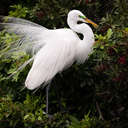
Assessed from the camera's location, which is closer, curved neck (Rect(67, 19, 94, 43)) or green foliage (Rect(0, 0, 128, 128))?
green foliage (Rect(0, 0, 128, 128))

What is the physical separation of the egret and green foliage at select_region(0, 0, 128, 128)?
11 cm

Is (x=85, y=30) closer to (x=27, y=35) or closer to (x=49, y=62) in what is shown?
(x=49, y=62)

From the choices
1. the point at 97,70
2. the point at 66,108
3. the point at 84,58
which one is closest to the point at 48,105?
the point at 66,108

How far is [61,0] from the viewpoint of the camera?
3451mm

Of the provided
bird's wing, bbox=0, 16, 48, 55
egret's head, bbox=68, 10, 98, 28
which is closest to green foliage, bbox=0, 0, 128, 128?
bird's wing, bbox=0, 16, 48, 55

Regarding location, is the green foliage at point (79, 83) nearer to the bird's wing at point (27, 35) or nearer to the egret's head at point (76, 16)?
the bird's wing at point (27, 35)

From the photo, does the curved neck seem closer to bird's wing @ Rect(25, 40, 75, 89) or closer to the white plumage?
the white plumage

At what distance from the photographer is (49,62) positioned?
2.85 meters

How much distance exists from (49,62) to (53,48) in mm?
→ 158

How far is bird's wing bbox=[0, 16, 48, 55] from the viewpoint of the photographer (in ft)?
10.2

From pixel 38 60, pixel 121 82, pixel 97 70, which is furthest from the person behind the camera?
pixel 38 60

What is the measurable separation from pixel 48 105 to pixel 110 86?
3.83ft

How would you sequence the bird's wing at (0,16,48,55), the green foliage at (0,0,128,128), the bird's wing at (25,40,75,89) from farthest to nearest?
the bird's wing at (0,16,48,55) < the bird's wing at (25,40,75,89) < the green foliage at (0,0,128,128)

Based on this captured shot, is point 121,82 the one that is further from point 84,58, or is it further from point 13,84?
point 13,84
